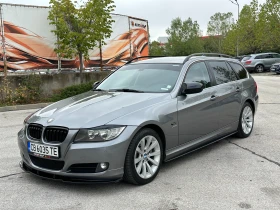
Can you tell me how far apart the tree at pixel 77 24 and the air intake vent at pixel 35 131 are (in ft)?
31.0

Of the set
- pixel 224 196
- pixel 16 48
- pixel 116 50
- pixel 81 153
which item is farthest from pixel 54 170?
pixel 116 50

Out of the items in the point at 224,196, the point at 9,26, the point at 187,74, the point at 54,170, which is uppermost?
the point at 9,26

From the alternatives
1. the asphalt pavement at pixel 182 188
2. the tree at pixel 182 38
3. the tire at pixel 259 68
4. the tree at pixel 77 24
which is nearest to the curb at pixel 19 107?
the tree at pixel 77 24

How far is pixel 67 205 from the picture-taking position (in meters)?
3.63

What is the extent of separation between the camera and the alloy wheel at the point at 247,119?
6410 millimetres

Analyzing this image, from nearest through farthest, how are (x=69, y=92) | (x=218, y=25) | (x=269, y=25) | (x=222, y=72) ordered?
(x=222, y=72), (x=69, y=92), (x=269, y=25), (x=218, y=25)

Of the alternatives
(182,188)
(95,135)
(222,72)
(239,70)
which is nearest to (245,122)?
(239,70)

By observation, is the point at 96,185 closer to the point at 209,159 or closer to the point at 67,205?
the point at 67,205

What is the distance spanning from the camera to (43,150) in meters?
3.92

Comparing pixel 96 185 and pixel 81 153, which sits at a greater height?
pixel 81 153

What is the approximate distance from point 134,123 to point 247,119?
11.0 feet

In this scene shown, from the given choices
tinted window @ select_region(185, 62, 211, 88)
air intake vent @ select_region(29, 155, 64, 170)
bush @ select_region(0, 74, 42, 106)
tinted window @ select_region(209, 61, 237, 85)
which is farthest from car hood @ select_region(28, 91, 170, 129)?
bush @ select_region(0, 74, 42, 106)

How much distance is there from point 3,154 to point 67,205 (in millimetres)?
2545

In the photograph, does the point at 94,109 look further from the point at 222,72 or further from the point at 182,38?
the point at 182,38
